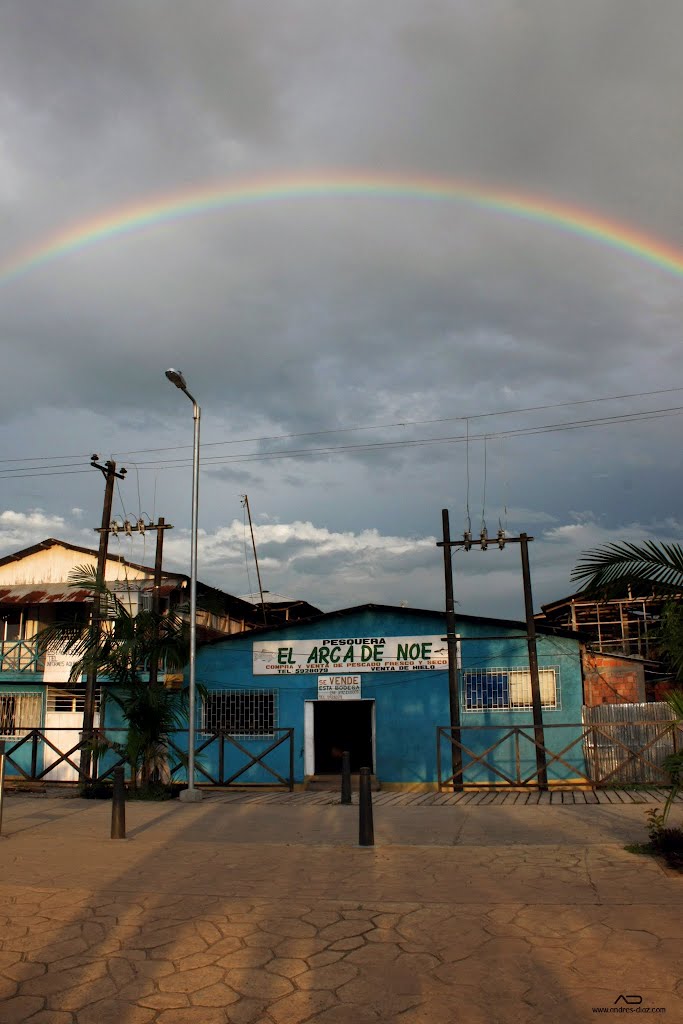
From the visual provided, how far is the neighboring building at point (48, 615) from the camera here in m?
24.5

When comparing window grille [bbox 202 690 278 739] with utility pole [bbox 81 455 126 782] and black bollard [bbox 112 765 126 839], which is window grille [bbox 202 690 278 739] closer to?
utility pole [bbox 81 455 126 782]

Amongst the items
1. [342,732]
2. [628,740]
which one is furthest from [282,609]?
[628,740]

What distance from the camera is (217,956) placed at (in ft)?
20.1

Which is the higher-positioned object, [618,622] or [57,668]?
[618,622]

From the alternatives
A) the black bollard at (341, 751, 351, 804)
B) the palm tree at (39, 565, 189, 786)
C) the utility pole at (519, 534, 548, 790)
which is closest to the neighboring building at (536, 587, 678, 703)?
the utility pole at (519, 534, 548, 790)

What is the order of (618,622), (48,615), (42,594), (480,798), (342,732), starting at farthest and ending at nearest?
(618,622) < (48,615) < (342,732) < (42,594) < (480,798)

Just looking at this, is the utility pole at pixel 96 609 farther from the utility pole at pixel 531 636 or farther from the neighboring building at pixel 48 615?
the utility pole at pixel 531 636

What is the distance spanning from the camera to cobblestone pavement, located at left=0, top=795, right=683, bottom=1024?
205 inches

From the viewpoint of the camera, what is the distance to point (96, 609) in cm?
1839

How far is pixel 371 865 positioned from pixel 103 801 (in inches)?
374

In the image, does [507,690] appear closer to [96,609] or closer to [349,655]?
[349,655]

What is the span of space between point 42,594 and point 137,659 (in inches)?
353

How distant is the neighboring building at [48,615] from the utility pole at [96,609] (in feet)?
7.37

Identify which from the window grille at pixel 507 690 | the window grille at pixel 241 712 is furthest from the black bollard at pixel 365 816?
the window grille at pixel 241 712
